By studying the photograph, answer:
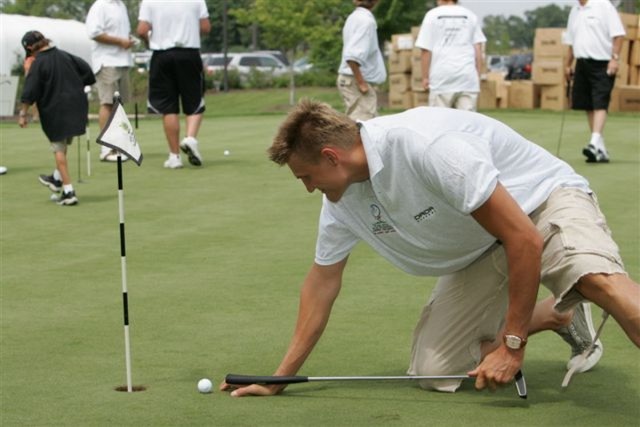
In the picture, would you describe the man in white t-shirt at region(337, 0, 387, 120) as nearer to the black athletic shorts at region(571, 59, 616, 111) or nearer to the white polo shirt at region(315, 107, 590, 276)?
the black athletic shorts at region(571, 59, 616, 111)

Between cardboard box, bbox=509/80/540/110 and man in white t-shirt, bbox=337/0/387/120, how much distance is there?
1122cm

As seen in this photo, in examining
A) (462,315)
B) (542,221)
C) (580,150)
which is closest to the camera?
(542,221)

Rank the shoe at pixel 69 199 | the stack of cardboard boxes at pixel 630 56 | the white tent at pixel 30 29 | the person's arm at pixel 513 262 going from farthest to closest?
1. the white tent at pixel 30 29
2. the stack of cardboard boxes at pixel 630 56
3. the shoe at pixel 69 199
4. the person's arm at pixel 513 262

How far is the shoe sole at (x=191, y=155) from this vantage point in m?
13.1

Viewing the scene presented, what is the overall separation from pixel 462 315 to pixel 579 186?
0.72m

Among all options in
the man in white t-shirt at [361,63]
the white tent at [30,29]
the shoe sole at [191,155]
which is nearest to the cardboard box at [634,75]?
the man in white t-shirt at [361,63]

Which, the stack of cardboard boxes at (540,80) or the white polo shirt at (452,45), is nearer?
the white polo shirt at (452,45)

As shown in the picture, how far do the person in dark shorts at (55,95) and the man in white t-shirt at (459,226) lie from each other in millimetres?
6499

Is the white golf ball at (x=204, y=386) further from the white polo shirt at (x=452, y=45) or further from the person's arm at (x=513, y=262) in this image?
the white polo shirt at (x=452, y=45)

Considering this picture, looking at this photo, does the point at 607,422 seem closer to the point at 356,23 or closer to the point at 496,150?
the point at 496,150

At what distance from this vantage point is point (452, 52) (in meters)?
12.8

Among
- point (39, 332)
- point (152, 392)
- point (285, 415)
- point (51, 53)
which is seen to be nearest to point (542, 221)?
point (285, 415)

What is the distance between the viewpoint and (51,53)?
11.5m

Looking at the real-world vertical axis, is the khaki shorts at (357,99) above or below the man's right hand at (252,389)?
below
